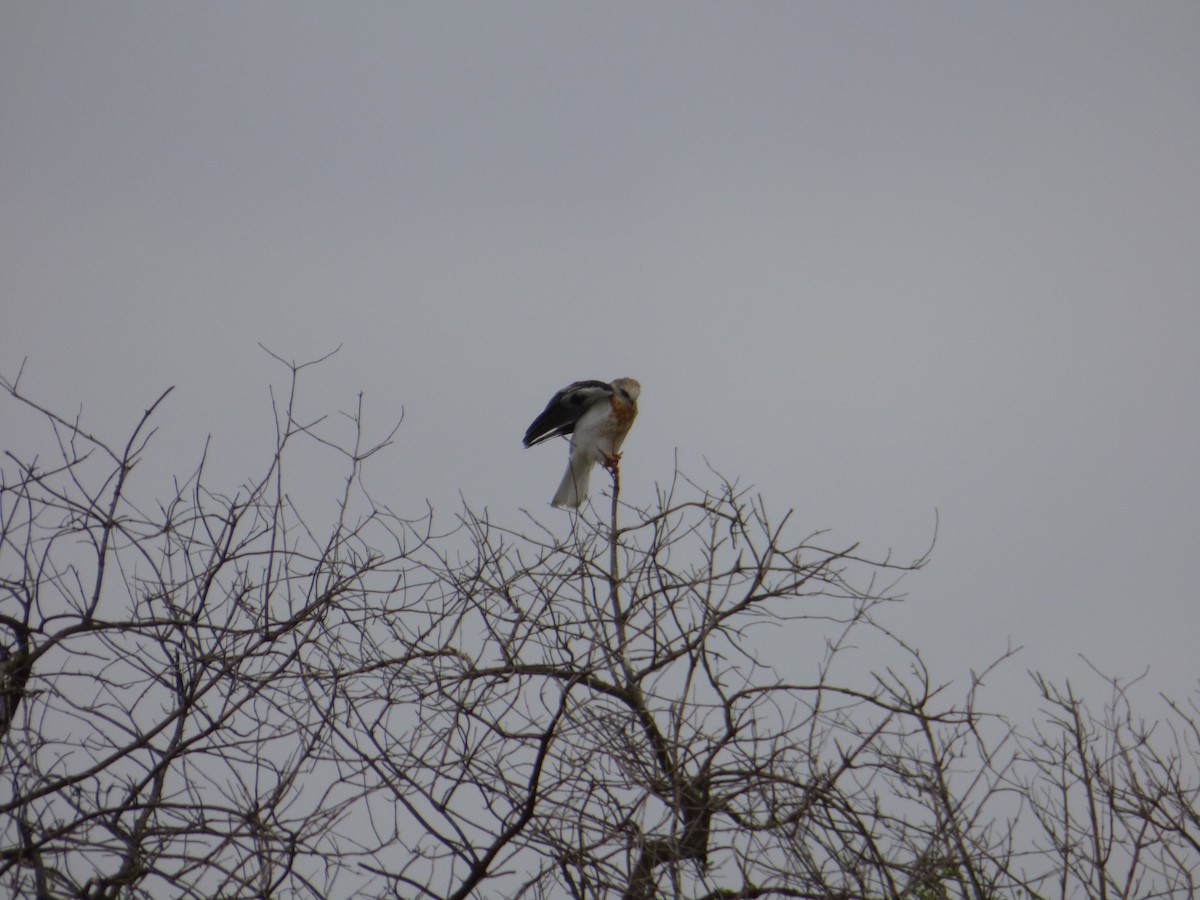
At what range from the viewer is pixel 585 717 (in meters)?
3.30

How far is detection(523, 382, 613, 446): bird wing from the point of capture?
852cm

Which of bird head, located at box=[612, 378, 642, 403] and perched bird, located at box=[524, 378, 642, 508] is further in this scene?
bird head, located at box=[612, 378, 642, 403]

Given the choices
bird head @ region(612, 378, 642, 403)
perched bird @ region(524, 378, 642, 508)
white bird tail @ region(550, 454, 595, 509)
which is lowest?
white bird tail @ region(550, 454, 595, 509)

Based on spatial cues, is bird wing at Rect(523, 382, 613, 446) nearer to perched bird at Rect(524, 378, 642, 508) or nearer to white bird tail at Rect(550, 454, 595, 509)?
perched bird at Rect(524, 378, 642, 508)

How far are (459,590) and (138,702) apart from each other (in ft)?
3.52

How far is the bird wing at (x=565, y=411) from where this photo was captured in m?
8.52

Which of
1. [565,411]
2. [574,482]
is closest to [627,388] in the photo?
[565,411]

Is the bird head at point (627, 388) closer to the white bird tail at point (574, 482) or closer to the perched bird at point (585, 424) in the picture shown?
the perched bird at point (585, 424)

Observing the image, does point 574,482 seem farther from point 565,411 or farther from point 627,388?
point 627,388

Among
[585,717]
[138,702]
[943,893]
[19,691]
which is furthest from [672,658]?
[19,691]

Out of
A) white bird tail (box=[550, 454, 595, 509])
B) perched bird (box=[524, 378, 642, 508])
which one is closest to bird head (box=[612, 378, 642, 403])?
perched bird (box=[524, 378, 642, 508])

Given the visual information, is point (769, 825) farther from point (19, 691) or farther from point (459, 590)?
point (19, 691)

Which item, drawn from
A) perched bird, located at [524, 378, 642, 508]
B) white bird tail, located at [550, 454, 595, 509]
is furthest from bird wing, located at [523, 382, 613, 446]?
white bird tail, located at [550, 454, 595, 509]

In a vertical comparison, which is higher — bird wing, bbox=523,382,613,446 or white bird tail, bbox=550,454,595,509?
bird wing, bbox=523,382,613,446
